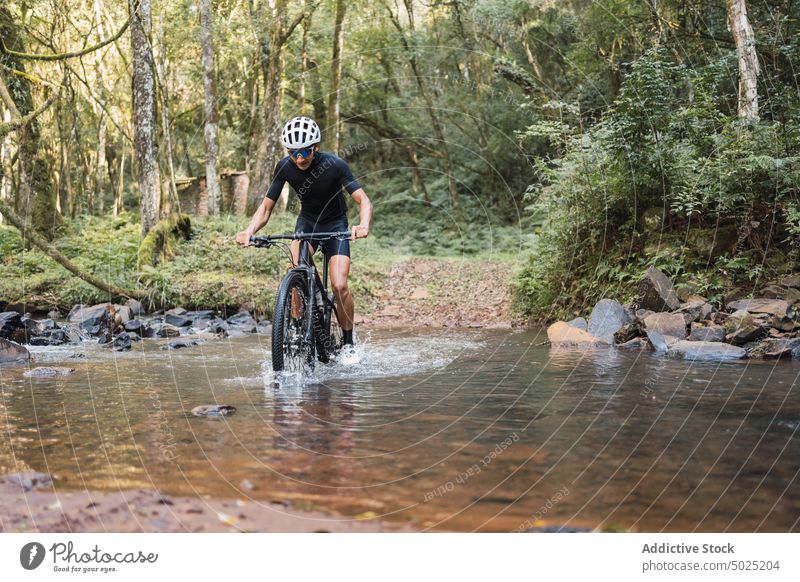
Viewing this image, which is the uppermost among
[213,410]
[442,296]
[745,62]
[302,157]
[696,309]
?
[745,62]

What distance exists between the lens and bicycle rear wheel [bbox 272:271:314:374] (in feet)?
19.1

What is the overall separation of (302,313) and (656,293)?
568 cm

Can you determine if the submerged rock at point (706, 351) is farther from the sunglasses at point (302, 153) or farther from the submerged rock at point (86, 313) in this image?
the submerged rock at point (86, 313)

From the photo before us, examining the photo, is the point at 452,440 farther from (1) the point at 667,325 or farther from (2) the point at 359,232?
(1) the point at 667,325

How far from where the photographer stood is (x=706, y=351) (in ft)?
25.9

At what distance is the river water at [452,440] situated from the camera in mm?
3023

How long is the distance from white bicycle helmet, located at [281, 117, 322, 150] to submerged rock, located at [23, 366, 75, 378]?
3.24 m

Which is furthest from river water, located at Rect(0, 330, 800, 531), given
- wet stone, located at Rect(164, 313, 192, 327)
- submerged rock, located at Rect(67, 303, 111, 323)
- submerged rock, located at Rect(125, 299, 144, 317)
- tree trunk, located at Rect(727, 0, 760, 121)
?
submerged rock, located at Rect(125, 299, 144, 317)

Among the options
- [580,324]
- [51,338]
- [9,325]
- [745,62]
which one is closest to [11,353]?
[51,338]

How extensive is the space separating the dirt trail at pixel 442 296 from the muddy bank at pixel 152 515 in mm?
10169

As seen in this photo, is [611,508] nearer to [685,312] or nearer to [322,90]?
[685,312]

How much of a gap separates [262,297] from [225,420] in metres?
10.5

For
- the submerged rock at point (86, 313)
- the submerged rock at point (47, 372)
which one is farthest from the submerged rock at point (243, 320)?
the submerged rock at point (47, 372)
